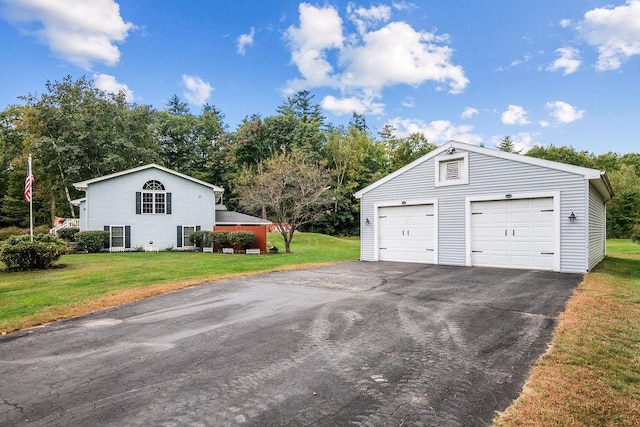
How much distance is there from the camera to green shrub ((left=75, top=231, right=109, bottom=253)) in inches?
779

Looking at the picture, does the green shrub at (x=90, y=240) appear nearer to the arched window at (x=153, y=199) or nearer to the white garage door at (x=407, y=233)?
the arched window at (x=153, y=199)

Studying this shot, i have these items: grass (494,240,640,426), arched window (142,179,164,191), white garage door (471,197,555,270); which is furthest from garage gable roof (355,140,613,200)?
arched window (142,179,164,191)

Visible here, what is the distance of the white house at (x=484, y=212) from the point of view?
32.2 ft

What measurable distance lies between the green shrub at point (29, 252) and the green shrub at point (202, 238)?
915cm

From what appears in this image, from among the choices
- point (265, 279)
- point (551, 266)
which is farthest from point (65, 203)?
point (551, 266)

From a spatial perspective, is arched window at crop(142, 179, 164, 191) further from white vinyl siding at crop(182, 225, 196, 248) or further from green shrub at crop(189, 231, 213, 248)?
green shrub at crop(189, 231, 213, 248)

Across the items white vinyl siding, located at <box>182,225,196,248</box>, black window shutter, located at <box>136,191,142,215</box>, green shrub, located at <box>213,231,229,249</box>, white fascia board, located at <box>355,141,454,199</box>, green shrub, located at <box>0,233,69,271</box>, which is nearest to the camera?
green shrub, located at <box>0,233,69,271</box>

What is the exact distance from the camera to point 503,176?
1087 centimetres

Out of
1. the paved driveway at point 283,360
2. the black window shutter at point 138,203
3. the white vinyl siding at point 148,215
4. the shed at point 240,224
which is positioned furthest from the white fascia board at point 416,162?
the black window shutter at point 138,203

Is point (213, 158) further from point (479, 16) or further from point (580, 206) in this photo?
point (580, 206)

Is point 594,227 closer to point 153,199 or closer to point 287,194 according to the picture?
point 287,194

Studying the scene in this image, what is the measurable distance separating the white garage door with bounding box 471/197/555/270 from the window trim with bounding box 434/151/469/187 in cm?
89

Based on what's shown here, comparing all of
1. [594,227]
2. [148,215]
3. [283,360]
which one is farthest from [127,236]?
[594,227]

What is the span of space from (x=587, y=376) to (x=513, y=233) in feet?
27.2
